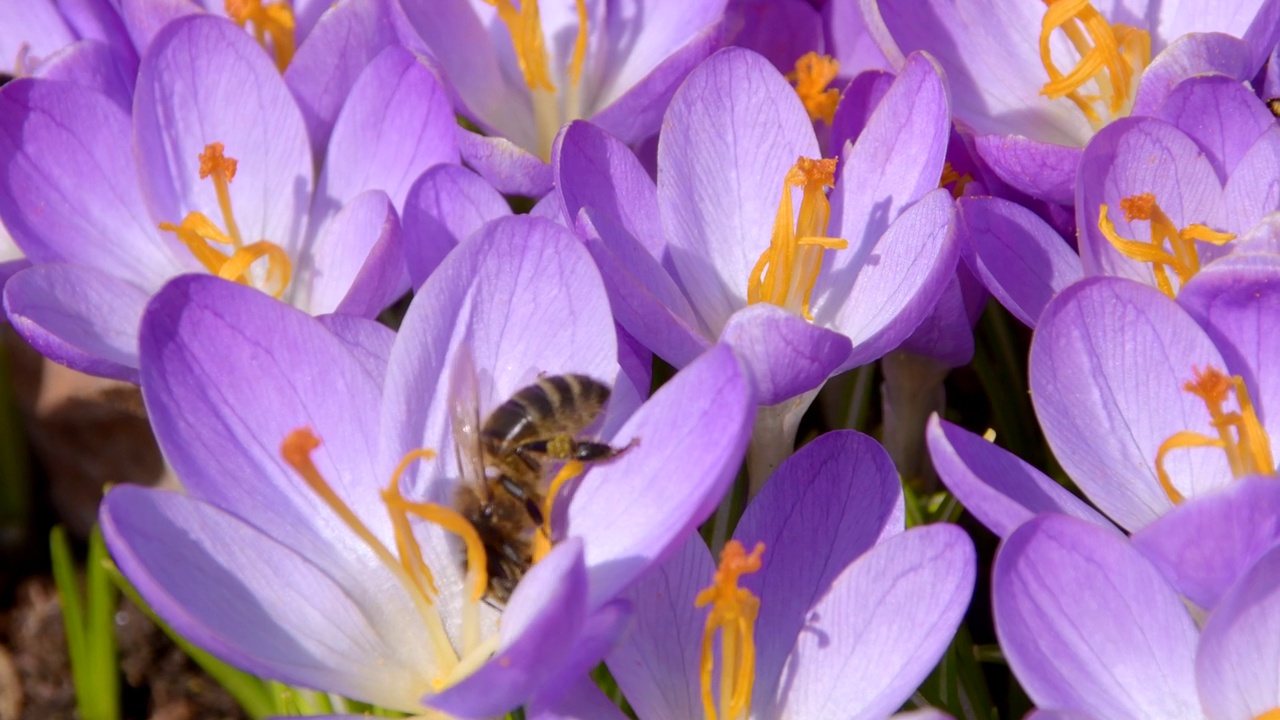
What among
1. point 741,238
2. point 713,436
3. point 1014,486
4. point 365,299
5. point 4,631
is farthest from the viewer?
point 4,631

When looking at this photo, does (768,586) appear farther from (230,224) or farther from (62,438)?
(62,438)

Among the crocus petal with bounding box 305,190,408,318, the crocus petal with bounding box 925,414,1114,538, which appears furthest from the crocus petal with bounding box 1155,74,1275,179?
the crocus petal with bounding box 305,190,408,318

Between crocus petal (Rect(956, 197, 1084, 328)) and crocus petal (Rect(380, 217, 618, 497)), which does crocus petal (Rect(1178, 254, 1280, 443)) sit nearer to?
crocus petal (Rect(956, 197, 1084, 328))

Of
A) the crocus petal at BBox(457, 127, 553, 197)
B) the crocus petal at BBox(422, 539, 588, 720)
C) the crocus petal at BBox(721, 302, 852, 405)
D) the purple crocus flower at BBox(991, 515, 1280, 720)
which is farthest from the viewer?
the crocus petal at BBox(457, 127, 553, 197)

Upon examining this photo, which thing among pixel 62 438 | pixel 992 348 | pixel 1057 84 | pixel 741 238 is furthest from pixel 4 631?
pixel 1057 84

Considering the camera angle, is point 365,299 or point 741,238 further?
point 741,238

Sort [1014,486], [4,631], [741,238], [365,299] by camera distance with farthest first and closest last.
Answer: [4,631], [741,238], [365,299], [1014,486]

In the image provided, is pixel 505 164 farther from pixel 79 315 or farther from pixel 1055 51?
pixel 1055 51

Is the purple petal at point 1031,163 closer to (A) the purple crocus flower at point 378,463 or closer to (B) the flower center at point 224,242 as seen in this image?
(A) the purple crocus flower at point 378,463
